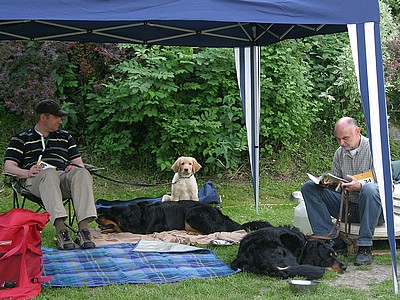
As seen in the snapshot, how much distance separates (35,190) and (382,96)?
8.77ft

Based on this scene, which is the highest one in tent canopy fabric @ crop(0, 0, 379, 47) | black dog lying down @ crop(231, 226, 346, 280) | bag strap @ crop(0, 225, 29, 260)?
tent canopy fabric @ crop(0, 0, 379, 47)

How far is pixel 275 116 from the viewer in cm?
808

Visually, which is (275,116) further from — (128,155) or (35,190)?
(35,190)

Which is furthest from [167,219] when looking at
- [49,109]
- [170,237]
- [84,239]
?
[49,109]

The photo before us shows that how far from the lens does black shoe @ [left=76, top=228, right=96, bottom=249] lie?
185 inches

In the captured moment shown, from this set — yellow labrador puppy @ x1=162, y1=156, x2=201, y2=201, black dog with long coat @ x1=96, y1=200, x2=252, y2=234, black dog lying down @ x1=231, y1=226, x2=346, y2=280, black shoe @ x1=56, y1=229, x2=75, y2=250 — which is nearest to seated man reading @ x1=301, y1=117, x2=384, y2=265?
black dog lying down @ x1=231, y1=226, x2=346, y2=280

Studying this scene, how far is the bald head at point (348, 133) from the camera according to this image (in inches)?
180

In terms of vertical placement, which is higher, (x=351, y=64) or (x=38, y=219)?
(x=351, y=64)

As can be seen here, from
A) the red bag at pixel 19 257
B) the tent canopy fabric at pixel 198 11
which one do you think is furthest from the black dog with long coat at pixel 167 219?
the tent canopy fabric at pixel 198 11

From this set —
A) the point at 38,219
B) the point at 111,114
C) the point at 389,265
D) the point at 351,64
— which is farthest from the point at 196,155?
the point at 38,219

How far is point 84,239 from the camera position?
473 centimetres

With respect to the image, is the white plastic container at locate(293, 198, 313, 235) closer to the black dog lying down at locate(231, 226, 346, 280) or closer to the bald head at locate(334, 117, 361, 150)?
the bald head at locate(334, 117, 361, 150)

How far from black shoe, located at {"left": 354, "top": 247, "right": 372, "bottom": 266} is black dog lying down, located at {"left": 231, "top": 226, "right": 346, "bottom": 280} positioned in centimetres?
22

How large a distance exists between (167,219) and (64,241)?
1093 millimetres
